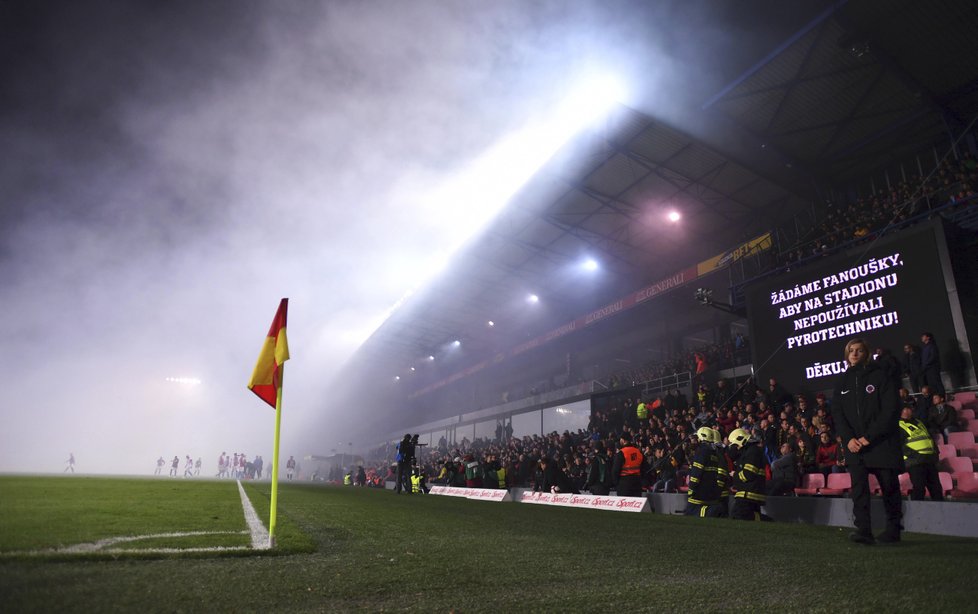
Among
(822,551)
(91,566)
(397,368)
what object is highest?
(397,368)

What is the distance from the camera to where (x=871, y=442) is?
15.6ft

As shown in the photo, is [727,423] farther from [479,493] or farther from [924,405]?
[479,493]

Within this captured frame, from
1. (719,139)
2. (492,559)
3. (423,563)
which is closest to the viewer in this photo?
(423,563)

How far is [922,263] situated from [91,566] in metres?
15.5

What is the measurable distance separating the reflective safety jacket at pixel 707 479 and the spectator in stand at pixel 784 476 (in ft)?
5.06

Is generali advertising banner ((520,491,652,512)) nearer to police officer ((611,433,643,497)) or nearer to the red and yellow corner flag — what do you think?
police officer ((611,433,643,497))

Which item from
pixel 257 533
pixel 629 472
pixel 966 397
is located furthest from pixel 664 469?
pixel 257 533

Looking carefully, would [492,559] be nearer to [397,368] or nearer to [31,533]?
[31,533]

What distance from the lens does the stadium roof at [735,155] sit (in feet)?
46.9

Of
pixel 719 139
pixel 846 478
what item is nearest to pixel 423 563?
pixel 846 478

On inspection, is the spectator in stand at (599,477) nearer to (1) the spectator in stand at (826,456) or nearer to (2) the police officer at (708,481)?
(2) the police officer at (708,481)

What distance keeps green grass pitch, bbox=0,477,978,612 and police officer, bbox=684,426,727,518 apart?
3.30 meters

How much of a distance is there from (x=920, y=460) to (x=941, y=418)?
9.92ft

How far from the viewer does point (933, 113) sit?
53.7ft
